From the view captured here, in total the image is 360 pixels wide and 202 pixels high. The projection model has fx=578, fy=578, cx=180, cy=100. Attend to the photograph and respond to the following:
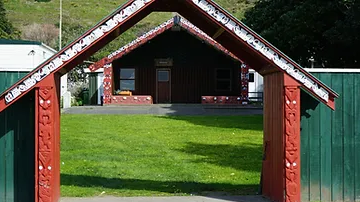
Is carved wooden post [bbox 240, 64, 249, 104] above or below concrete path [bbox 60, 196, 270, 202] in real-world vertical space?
above

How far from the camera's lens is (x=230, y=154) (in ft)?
52.0

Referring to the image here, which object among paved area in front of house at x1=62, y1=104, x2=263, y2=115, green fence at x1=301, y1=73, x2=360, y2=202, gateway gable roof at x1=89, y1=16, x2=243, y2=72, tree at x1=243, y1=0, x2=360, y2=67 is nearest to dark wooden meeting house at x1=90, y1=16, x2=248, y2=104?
gateway gable roof at x1=89, y1=16, x2=243, y2=72

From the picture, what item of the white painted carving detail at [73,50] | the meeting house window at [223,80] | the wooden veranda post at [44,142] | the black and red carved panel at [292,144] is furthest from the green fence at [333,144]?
the meeting house window at [223,80]

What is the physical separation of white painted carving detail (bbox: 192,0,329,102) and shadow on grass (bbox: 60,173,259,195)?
2729 millimetres

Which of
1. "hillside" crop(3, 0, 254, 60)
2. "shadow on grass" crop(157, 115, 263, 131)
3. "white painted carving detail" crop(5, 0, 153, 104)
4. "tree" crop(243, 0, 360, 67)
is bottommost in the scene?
"shadow on grass" crop(157, 115, 263, 131)

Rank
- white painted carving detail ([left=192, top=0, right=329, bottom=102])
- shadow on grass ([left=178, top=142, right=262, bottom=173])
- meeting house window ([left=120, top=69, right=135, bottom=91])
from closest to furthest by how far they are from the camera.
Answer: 1. white painted carving detail ([left=192, top=0, right=329, bottom=102])
2. shadow on grass ([left=178, top=142, right=262, bottom=173])
3. meeting house window ([left=120, top=69, right=135, bottom=91])

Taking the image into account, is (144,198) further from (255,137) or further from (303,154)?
(255,137)

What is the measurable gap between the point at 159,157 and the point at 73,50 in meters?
7.07

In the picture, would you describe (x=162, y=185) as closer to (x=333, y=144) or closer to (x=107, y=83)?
(x=333, y=144)

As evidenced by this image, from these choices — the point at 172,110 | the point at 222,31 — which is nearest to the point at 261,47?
the point at 222,31

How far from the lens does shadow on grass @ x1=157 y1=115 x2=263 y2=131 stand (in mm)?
23078

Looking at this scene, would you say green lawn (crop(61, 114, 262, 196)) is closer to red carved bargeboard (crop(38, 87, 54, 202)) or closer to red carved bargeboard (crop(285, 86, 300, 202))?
red carved bargeboard (crop(38, 87, 54, 202))

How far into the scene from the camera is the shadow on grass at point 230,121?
23.1m

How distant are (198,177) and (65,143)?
6592 mm
